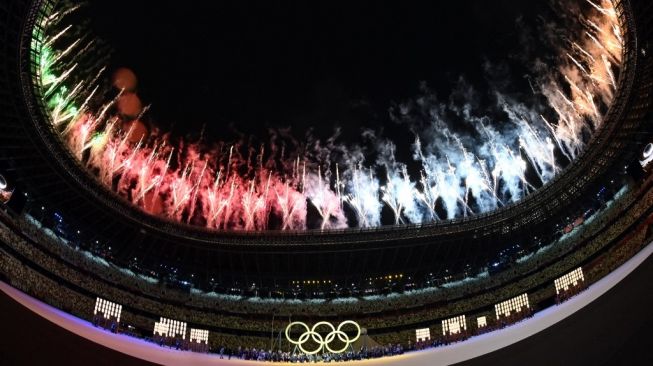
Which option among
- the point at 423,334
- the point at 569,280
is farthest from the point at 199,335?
the point at 569,280

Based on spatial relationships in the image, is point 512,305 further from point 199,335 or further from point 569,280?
point 199,335

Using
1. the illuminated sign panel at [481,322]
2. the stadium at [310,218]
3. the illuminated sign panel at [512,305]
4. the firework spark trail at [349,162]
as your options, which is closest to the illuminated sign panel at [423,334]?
the stadium at [310,218]

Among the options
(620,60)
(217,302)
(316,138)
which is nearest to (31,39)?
(316,138)

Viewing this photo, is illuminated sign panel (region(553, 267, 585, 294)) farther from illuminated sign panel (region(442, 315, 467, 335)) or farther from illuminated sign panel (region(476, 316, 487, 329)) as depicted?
illuminated sign panel (region(442, 315, 467, 335))

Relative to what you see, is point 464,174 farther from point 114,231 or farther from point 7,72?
point 7,72

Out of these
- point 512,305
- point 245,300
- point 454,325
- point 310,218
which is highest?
point 310,218

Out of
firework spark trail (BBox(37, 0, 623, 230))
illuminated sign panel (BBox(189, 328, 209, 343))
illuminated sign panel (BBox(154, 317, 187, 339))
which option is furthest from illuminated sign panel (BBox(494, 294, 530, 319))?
illuminated sign panel (BBox(154, 317, 187, 339))
